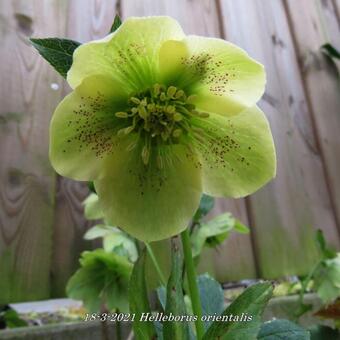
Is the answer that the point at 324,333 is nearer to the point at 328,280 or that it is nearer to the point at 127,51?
the point at 328,280

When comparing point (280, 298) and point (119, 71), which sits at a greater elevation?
point (119, 71)

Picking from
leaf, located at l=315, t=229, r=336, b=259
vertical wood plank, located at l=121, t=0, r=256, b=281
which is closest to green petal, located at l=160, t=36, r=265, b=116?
Answer: leaf, located at l=315, t=229, r=336, b=259

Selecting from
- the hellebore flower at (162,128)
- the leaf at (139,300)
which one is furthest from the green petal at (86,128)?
the leaf at (139,300)

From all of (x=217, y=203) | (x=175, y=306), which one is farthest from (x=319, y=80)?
(x=175, y=306)

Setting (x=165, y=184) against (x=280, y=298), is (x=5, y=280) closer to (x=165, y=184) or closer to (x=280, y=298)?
(x=165, y=184)

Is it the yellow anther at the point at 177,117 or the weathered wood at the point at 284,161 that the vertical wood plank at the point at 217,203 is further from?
the yellow anther at the point at 177,117

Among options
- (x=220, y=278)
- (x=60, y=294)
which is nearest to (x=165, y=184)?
(x=60, y=294)
